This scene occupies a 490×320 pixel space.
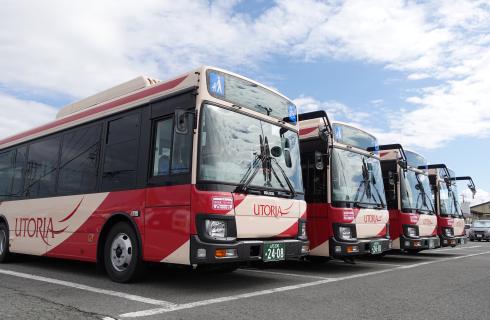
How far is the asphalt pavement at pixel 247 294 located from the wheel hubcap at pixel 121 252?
29cm

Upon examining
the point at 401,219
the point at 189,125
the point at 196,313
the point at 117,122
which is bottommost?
the point at 196,313

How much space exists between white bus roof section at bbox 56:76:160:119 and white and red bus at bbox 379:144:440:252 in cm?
688

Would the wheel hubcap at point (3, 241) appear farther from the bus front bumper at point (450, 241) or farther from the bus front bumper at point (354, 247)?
the bus front bumper at point (450, 241)

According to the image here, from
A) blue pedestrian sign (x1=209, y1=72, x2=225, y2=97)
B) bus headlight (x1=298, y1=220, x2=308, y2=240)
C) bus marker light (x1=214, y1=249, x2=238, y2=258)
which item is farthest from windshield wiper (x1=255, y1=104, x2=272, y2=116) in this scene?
bus marker light (x1=214, y1=249, x2=238, y2=258)

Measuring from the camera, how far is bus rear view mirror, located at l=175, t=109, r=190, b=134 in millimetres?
5627

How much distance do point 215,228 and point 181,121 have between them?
1421 millimetres

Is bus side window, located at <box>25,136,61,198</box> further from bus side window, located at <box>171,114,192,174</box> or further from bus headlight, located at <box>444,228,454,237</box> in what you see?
bus headlight, located at <box>444,228,454,237</box>

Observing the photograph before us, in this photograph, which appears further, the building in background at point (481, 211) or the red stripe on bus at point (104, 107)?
the building in background at point (481, 211)

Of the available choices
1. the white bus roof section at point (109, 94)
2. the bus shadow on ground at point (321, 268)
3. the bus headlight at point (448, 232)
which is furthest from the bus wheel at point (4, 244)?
the bus headlight at point (448, 232)

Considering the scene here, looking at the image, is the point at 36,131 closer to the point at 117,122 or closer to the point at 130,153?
the point at 117,122

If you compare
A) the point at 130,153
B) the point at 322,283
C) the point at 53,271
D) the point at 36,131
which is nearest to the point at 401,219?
the point at 322,283

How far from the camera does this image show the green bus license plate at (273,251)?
240 inches

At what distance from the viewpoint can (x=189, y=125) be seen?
5922 mm

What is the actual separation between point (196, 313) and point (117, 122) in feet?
12.7
